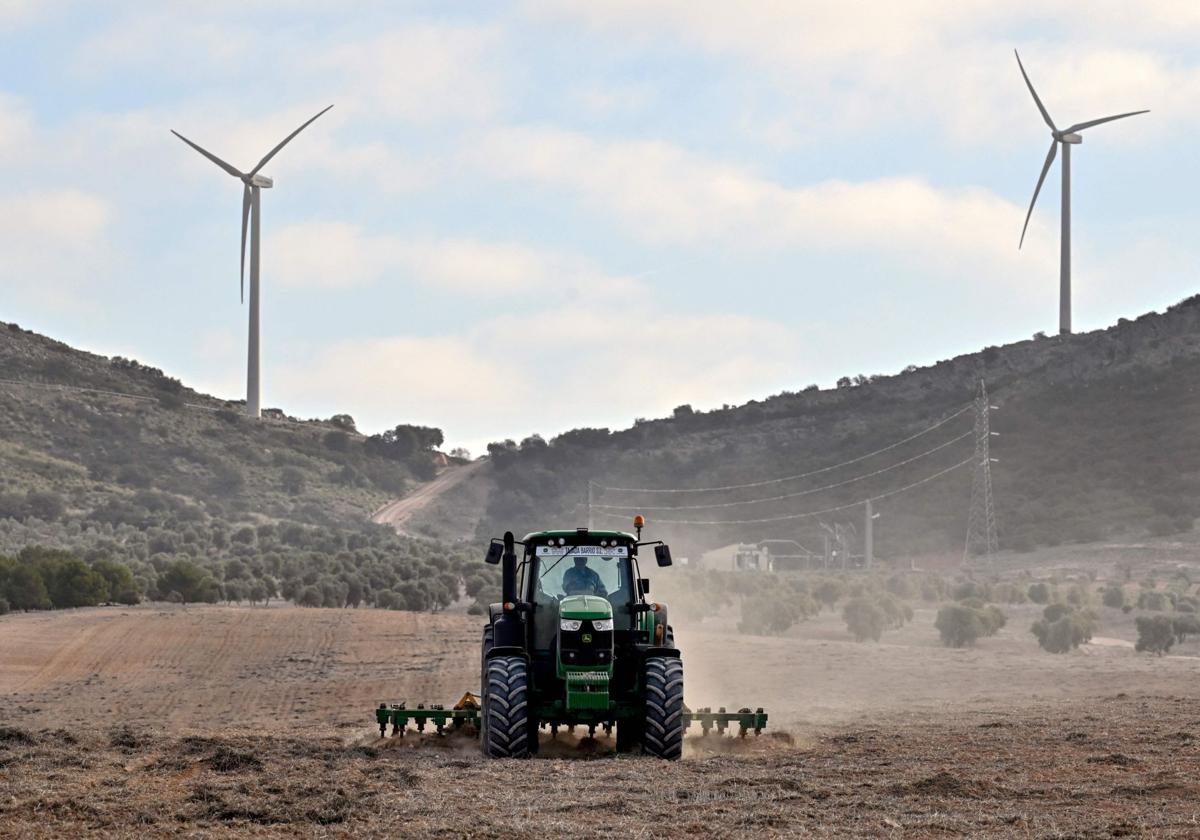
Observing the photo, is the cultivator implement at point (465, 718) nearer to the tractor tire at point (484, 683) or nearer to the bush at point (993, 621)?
the tractor tire at point (484, 683)

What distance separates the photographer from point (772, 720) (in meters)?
23.8

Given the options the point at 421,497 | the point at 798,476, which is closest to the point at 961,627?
the point at 798,476

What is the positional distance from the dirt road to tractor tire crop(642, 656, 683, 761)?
88.4 meters

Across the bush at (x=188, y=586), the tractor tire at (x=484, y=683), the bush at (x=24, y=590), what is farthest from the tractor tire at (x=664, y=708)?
the bush at (x=188, y=586)

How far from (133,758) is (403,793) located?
13.6 feet

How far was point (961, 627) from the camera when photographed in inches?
1630

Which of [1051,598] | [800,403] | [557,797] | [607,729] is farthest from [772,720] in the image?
[800,403]

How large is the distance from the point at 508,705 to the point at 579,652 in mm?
935

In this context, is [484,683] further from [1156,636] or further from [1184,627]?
[1184,627]

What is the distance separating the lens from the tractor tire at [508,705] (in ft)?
55.9

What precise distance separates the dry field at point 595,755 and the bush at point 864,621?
6915 mm

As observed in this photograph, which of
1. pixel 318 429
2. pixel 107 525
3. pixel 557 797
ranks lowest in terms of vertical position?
pixel 557 797

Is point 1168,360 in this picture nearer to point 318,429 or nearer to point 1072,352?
point 1072,352

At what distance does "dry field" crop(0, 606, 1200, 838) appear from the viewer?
1317 centimetres
